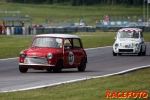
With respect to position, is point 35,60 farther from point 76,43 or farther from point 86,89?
point 86,89

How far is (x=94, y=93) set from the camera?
1303 cm

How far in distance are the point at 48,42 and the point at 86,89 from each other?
7.26 m

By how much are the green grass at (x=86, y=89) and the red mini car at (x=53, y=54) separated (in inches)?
141

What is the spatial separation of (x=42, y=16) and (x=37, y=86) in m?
101

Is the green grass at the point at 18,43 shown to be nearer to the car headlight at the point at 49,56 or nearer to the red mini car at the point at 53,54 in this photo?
the red mini car at the point at 53,54

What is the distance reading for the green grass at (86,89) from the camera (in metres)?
12.4

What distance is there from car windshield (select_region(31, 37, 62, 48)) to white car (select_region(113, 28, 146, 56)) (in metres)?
11.7

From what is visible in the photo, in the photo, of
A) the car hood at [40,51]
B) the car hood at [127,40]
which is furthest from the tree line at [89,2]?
the car hood at [40,51]

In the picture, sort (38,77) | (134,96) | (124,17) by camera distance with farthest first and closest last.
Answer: (124,17)
(38,77)
(134,96)

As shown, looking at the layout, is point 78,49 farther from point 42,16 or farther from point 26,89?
point 42,16

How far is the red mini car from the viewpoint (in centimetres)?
2020

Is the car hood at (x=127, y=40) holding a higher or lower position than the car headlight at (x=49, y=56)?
lower

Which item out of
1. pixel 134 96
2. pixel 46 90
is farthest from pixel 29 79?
pixel 134 96

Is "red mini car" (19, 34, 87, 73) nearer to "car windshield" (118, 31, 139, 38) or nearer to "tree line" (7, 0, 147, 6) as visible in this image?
"car windshield" (118, 31, 139, 38)
